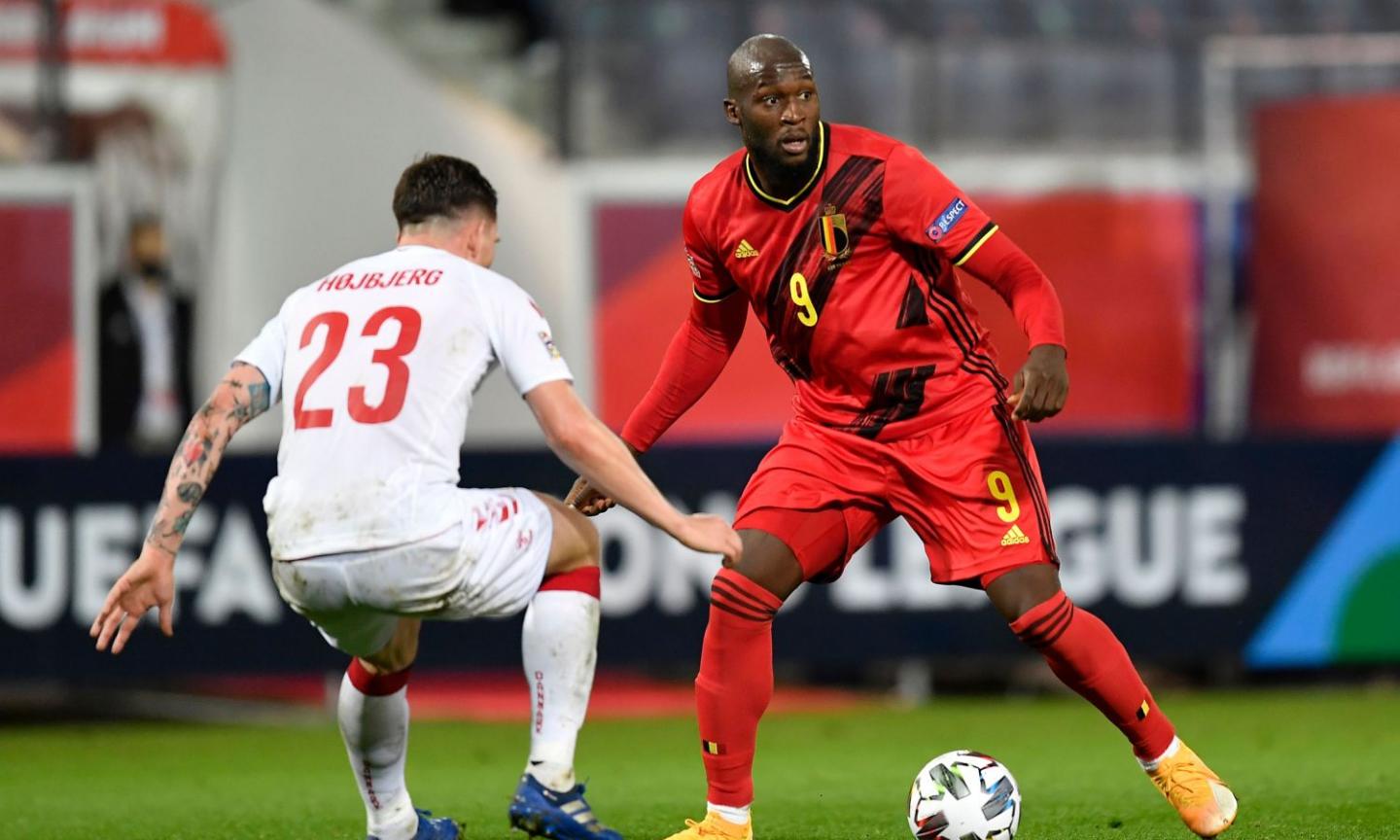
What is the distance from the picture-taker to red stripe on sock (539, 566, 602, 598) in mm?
5316

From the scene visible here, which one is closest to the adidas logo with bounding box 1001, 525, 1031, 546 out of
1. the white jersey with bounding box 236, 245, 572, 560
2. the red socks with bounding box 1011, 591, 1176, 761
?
the red socks with bounding box 1011, 591, 1176, 761

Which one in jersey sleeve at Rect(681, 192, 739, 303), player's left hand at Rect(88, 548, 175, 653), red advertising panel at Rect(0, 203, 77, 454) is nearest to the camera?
player's left hand at Rect(88, 548, 175, 653)

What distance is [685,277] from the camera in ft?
42.2

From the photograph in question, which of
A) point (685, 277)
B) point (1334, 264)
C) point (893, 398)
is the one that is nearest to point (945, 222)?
point (893, 398)

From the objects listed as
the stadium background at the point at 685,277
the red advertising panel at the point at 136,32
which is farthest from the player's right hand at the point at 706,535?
the red advertising panel at the point at 136,32

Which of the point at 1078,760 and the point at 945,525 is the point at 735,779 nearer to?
the point at 945,525

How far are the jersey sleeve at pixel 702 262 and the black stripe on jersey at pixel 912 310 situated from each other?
1.77ft

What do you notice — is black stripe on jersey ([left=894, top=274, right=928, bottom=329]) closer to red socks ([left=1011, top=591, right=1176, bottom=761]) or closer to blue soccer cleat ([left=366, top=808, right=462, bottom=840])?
red socks ([left=1011, top=591, right=1176, bottom=761])

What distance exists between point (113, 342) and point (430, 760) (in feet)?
14.8

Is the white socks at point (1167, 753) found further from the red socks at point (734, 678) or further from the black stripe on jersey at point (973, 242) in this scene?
the black stripe on jersey at point (973, 242)

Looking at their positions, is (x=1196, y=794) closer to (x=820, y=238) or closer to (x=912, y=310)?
(x=912, y=310)

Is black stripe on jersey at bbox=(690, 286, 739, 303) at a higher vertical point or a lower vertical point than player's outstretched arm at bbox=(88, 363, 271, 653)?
higher

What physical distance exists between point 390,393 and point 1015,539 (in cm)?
184

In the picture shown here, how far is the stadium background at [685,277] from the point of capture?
10.6 meters
